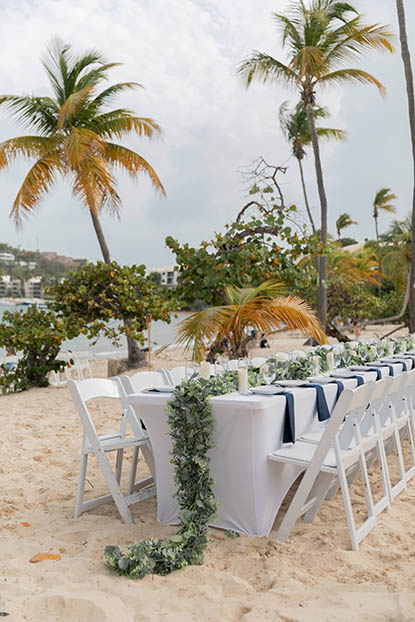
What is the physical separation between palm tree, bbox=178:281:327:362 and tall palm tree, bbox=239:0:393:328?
3789 millimetres

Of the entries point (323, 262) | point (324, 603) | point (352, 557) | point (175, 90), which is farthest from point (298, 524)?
point (175, 90)

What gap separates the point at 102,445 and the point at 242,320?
14.5 ft

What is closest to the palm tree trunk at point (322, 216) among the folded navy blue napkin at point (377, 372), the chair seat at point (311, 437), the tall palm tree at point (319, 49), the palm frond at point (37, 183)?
the tall palm tree at point (319, 49)

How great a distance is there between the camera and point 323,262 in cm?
1231

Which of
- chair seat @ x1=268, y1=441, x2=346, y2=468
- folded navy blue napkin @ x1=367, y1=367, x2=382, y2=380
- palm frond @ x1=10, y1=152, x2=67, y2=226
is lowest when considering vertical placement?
chair seat @ x1=268, y1=441, x2=346, y2=468

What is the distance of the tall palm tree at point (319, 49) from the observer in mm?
10812

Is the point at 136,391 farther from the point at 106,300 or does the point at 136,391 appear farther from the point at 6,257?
the point at 6,257

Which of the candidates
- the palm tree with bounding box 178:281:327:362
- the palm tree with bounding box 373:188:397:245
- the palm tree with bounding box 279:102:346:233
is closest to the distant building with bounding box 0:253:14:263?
the palm tree with bounding box 373:188:397:245

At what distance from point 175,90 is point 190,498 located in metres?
13.7

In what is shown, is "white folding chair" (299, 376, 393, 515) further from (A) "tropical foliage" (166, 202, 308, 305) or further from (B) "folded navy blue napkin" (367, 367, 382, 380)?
(A) "tropical foliage" (166, 202, 308, 305)

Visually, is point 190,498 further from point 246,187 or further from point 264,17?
point 264,17

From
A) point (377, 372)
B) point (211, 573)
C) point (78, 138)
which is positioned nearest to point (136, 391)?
point (211, 573)

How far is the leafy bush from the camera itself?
349 inches

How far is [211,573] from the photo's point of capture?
101 inches
